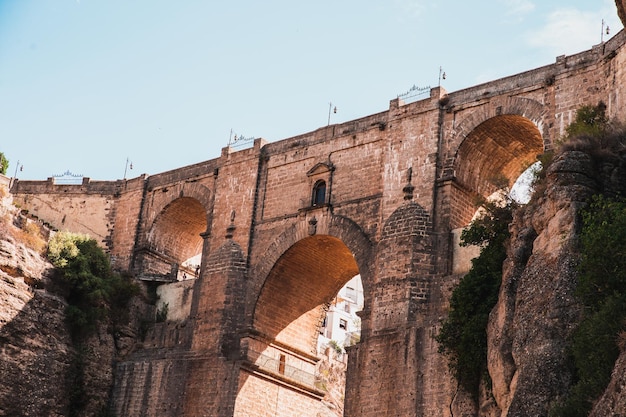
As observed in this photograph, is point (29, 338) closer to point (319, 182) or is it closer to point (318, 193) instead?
point (318, 193)

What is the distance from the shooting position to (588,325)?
1568 centimetres

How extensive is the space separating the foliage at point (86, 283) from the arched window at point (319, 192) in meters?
6.75

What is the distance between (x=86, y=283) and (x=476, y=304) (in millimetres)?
12753

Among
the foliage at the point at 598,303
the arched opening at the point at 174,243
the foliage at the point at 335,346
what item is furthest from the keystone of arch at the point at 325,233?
the foliage at the point at 335,346

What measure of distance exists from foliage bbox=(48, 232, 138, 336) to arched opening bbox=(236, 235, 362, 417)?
482 cm

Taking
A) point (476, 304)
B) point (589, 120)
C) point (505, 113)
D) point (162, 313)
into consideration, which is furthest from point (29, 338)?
point (589, 120)

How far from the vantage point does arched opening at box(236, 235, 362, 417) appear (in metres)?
28.1

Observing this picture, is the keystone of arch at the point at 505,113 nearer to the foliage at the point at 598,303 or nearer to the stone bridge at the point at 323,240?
the stone bridge at the point at 323,240

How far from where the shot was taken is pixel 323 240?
92.2 ft

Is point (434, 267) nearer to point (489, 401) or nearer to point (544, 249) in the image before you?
point (489, 401)

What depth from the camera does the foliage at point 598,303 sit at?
48.9 ft

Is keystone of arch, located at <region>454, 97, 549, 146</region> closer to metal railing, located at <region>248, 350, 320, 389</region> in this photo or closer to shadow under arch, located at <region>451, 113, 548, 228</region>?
shadow under arch, located at <region>451, 113, 548, 228</region>

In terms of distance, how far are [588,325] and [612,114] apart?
8.30m

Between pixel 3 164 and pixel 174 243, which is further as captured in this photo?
pixel 3 164
